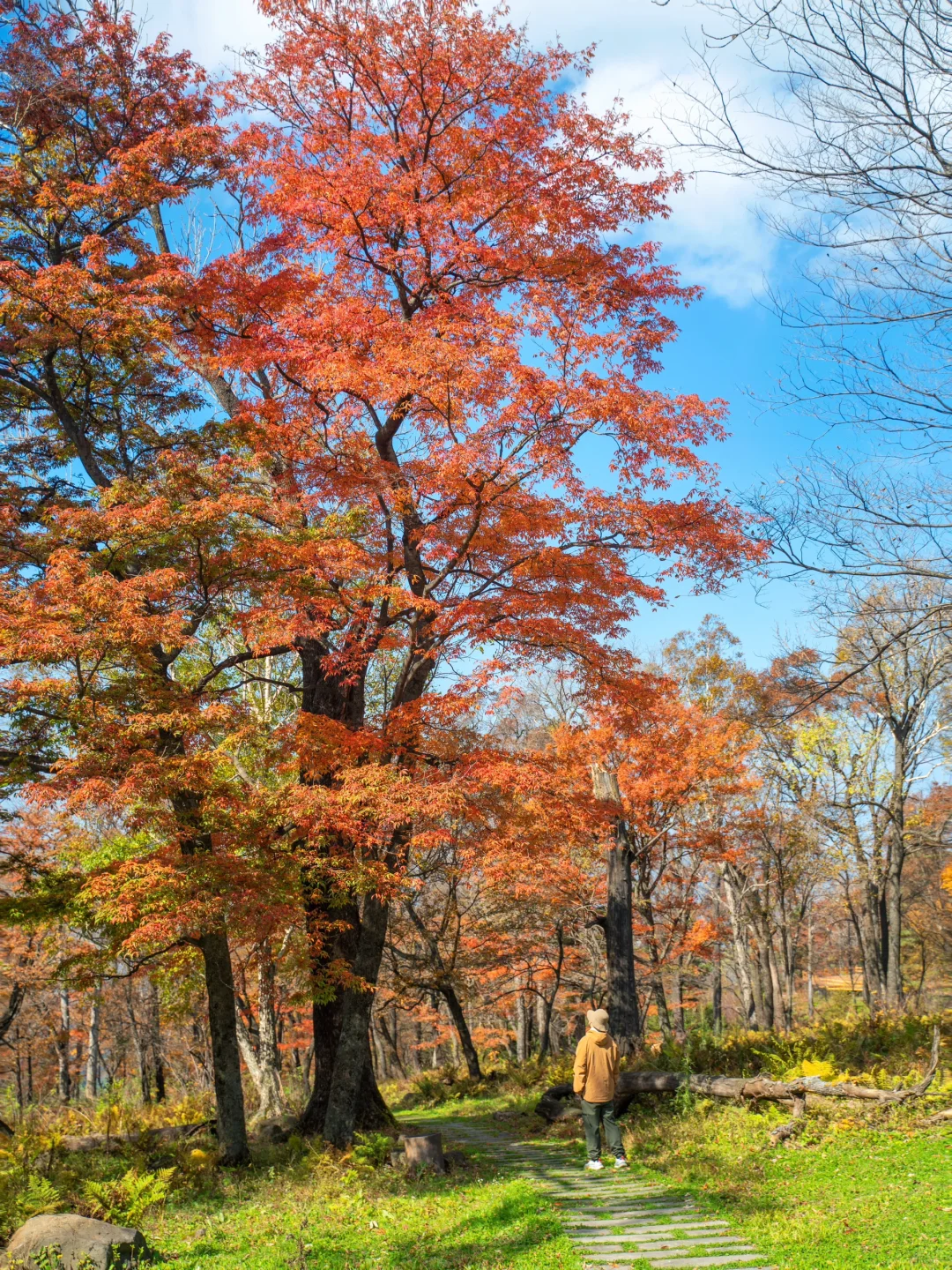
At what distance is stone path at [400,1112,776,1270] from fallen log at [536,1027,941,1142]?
1.13 meters

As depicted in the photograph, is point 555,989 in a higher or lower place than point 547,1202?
lower

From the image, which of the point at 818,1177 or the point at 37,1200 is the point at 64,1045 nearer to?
the point at 37,1200

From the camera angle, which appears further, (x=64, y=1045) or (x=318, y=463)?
(x=64, y=1045)

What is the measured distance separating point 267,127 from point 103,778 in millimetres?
9858

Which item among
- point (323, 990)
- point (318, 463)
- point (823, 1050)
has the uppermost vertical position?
point (318, 463)

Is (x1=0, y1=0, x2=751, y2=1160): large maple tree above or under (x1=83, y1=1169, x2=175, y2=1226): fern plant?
above

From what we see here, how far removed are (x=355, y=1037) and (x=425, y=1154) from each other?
2478 mm

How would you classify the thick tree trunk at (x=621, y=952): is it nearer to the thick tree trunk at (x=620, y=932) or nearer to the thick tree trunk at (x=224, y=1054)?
the thick tree trunk at (x=620, y=932)

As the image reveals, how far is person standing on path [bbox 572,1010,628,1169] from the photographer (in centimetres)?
885

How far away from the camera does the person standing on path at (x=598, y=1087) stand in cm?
885

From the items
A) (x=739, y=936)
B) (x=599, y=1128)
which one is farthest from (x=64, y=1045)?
(x=599, y=1128)

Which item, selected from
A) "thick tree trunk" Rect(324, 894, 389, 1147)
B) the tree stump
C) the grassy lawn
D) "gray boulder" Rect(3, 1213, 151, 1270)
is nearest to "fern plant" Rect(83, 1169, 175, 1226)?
"gray boulder" Rect(3, 1213, 151, 1270)

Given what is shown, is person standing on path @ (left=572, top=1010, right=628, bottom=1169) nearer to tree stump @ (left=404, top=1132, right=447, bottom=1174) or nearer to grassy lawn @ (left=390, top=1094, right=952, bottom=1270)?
grassy lawn @ (left=390, top=1094, right=952, bottom=1270)

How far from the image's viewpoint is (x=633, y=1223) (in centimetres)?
664
